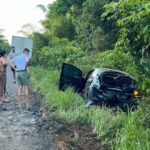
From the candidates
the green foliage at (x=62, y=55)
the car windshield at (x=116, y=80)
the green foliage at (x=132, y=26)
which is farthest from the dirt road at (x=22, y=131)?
the green foliage at (x=62, y=55)

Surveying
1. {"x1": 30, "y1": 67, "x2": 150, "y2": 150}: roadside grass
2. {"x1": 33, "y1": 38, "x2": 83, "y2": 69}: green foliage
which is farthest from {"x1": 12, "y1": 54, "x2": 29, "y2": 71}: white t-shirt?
{"x1": 33, "y1": 38, "x2": 83, "y2": 69}: green foliage

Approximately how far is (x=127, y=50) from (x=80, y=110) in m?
3.26

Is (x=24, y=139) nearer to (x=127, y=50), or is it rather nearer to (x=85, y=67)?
(x=127, y=50)

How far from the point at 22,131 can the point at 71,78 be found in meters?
4.66

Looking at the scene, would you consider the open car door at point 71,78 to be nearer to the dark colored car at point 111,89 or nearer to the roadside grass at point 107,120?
the roadside grass at point 107,120

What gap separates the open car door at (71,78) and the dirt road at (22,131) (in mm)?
1466

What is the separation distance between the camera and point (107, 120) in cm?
955

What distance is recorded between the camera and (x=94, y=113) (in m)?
10.5

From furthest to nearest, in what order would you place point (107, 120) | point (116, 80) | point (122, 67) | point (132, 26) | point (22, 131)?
point (122, 67) → point (116, 80) → point (22, 131) → point (107, 120) → point (132, 26)

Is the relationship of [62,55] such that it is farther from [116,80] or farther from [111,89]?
[111,89]

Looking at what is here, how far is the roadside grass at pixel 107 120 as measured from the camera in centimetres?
728

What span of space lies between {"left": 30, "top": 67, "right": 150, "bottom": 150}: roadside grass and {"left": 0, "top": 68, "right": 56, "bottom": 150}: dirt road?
2.51ft

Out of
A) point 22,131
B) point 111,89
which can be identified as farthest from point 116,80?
point 22,131

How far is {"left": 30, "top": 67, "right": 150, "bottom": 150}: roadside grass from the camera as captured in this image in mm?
7278
